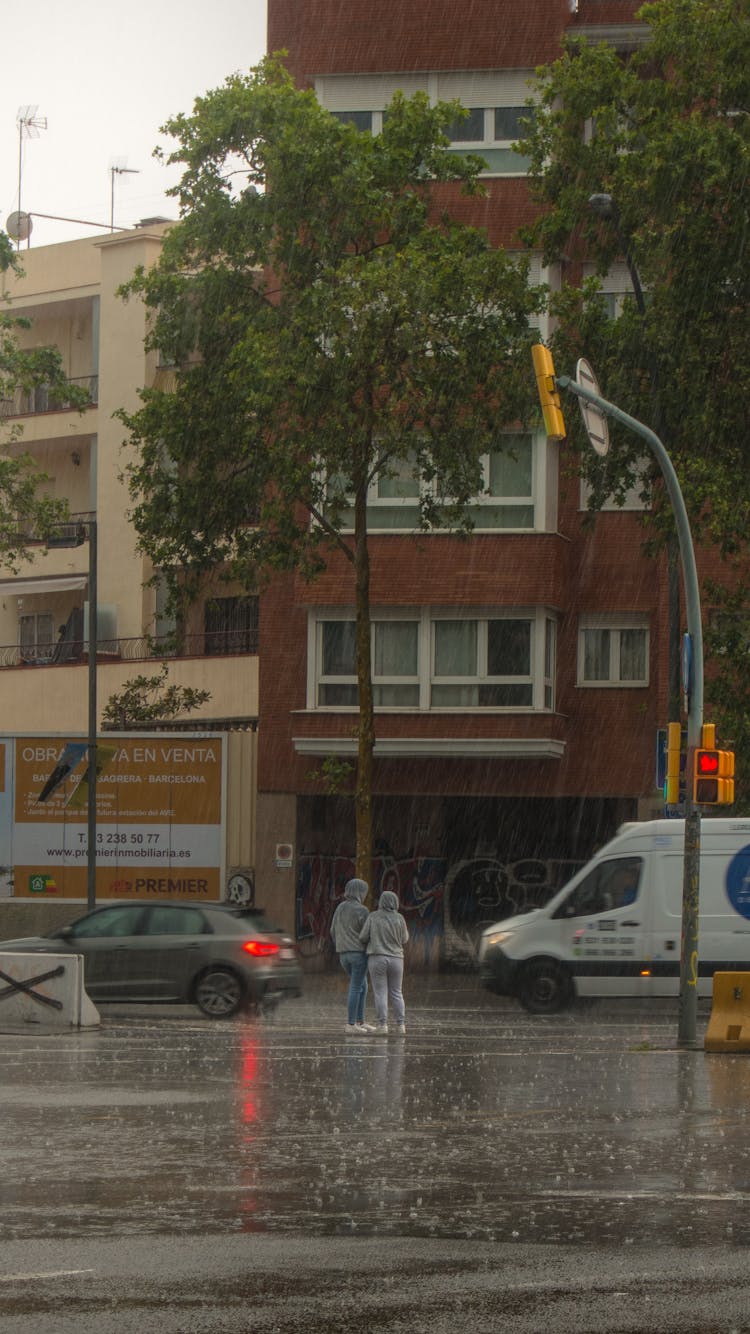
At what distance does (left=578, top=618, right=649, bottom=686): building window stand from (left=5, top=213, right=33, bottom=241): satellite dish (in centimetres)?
2521

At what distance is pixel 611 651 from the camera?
3631 cm

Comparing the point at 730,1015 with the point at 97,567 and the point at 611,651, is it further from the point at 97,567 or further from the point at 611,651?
the point at 97,567

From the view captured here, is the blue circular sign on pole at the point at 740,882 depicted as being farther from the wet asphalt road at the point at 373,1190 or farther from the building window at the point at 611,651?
the building window at the point at 611,651

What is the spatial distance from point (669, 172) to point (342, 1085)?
679 inches

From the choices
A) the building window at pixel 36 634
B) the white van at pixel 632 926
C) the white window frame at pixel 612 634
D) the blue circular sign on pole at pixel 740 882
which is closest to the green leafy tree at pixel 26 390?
the white window frame at pixel 612 634

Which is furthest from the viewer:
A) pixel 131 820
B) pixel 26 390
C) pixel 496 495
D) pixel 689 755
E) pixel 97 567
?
pixel 97 567

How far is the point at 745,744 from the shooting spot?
1148 inches

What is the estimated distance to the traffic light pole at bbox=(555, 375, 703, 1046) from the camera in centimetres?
1930

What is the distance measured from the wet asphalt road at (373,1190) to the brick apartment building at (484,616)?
54.4 feet

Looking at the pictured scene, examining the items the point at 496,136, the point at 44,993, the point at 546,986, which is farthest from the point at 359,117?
the point at 44,993

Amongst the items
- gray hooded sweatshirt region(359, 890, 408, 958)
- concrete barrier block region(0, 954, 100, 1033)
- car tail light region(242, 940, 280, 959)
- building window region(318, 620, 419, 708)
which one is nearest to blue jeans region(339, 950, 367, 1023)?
gray hooded sweatshirt region(359, 890, 408, 958)

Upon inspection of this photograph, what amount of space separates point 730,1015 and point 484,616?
16668 mm

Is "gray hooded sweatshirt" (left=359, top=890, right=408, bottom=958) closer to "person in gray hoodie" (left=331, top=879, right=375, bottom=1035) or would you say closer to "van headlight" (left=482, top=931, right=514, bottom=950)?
"person in gray hoodie" (left=331, top=879, right=375, bottom=1035)

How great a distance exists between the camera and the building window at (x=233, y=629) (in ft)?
149
